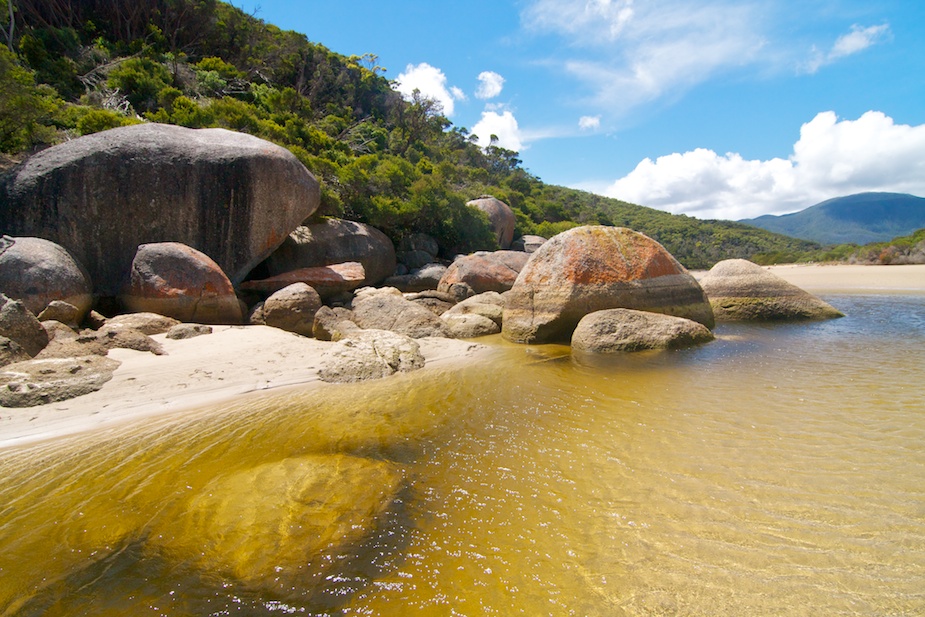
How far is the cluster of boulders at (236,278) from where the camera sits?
24.9 ft

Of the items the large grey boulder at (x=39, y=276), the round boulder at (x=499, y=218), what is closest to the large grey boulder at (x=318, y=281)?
the large grey boulder at (x=39, y=276)

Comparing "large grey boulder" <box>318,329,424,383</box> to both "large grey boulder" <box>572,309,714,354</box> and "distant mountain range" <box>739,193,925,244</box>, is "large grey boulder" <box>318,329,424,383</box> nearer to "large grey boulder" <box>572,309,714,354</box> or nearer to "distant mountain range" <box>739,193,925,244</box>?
"large grey boulder" <box>572,309,714,354</box>

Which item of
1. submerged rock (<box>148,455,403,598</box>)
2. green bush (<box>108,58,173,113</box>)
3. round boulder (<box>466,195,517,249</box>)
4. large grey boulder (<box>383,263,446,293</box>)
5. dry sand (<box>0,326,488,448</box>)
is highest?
green bush (<box>108,58,173,113</box>)

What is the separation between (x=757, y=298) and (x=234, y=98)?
24.9 metres

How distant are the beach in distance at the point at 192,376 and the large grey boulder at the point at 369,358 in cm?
24

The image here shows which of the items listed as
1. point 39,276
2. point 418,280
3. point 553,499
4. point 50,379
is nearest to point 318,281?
point 418,280

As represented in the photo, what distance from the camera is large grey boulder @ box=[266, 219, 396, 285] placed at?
42.4 ft

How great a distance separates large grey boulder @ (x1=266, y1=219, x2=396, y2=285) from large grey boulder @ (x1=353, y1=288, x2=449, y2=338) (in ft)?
12.4

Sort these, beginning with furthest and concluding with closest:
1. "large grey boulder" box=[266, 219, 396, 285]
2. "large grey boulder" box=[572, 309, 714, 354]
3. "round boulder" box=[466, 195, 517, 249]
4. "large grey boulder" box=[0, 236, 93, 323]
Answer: "round boulder" box=[466, 195, 517, 249] < "large grey boulder" box=[266, 219, 396, 285] < "large grey boulder" box=[572, 309, 714, 354] < "large grey boulder" box=[0, 236, 93, 323]

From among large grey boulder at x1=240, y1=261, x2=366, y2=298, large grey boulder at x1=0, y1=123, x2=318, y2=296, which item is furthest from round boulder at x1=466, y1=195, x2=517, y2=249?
large grey boulder at x1=0, y1=123, x2=318, y2=296

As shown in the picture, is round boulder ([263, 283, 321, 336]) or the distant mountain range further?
the distant mountain range

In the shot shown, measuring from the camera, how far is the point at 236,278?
11.0 m

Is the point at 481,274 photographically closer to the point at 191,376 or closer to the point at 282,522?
the point at 191,376

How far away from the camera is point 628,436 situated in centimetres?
397
